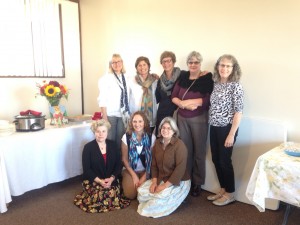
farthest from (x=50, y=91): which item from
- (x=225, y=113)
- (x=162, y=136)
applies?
(x=225, y=113)

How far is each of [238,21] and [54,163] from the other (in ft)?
7.25

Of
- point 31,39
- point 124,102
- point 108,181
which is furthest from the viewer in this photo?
point 31,39

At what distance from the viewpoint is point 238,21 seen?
7.66ft

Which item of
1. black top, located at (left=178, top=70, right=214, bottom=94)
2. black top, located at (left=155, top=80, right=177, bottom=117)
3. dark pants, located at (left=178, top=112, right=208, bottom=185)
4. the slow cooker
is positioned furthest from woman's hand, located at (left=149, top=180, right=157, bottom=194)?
the slow cooker

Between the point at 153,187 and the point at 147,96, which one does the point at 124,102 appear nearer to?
the point at 147,96

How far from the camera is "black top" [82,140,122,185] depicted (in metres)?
2.30

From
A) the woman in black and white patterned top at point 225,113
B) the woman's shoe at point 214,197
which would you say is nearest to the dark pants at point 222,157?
the woman in black and white patterned top at point 225,113

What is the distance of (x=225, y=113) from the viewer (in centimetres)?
214

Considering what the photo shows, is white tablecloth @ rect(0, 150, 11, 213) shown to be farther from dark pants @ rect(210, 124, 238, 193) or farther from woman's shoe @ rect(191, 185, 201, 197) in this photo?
dark pants @ rect(210, 124, 238, 193)

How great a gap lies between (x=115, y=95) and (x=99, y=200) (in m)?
1.03

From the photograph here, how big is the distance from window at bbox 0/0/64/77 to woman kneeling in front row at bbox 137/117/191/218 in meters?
1.90

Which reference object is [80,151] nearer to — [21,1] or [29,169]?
[29,169]

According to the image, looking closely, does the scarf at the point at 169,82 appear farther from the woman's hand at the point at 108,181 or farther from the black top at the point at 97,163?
the woman's hand at the point at 108,181

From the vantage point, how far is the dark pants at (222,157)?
7.14 ft
